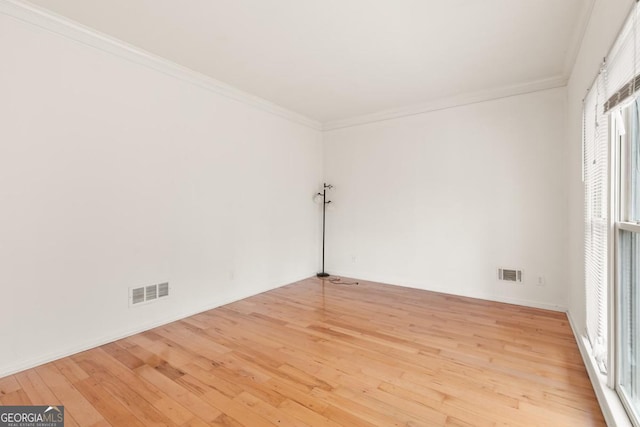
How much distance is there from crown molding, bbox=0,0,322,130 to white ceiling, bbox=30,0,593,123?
74mm

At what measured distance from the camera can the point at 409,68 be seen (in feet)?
10.7

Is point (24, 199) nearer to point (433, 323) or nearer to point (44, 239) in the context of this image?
point (44, 239)

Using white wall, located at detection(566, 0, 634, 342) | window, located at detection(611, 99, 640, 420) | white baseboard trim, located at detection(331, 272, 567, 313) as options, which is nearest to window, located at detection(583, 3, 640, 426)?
window, located at detection(611, 99, 640, 420)

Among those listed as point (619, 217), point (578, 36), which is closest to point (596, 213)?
point (619, 217)

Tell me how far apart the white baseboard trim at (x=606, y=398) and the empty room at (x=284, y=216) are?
20mm

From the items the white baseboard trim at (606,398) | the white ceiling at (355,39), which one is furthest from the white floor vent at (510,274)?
the white ceiling at (355,39)

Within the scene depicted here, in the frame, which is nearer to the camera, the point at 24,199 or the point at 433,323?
the point at 24,199

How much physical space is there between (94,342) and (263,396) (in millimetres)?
1737

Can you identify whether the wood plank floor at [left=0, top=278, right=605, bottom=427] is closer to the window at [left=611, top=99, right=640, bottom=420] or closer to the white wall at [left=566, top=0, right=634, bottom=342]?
the window at [left=611, top=99, right=640, bottom=420]

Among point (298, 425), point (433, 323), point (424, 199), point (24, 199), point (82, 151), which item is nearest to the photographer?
point (298, 425)

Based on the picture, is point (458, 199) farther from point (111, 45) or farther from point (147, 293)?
point (111, 45)

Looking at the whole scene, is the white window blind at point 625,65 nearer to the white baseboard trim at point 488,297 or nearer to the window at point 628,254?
the window at point 628,254

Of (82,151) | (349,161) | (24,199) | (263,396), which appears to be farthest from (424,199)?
(24,199)

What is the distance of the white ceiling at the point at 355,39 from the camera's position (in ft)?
7.49
